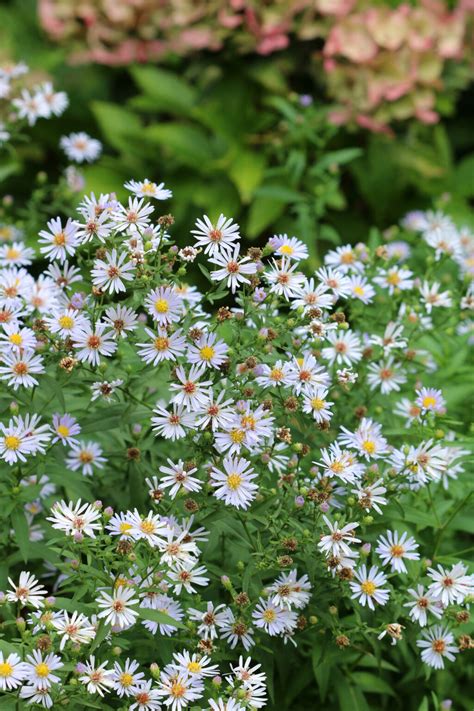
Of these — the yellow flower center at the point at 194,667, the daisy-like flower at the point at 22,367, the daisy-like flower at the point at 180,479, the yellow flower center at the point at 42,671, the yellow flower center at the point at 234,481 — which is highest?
the daisy-like flower at the point at 22,367

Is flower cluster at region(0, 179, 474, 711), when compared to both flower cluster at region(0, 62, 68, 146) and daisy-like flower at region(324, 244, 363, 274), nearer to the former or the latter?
daisy-like flower at region(324, 244, 363, 274)

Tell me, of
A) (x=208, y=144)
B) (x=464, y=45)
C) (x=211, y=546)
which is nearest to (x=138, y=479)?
(x=211, y=546)

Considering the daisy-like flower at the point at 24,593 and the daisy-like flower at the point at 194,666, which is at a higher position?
the daisy-like flower at the point at 24,593

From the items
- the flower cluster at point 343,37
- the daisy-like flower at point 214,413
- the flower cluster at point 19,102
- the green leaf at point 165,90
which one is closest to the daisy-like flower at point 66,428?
the daisy-like flower at point 214,413

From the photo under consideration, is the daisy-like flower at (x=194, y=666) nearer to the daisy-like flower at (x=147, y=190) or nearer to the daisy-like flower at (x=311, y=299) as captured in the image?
the daisy-like flower at (x=311, y=299)

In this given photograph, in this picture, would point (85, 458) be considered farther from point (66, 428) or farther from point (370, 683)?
point (370, 683)

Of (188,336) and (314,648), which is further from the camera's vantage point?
(314,648)

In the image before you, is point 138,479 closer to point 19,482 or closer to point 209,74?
point 19,482
